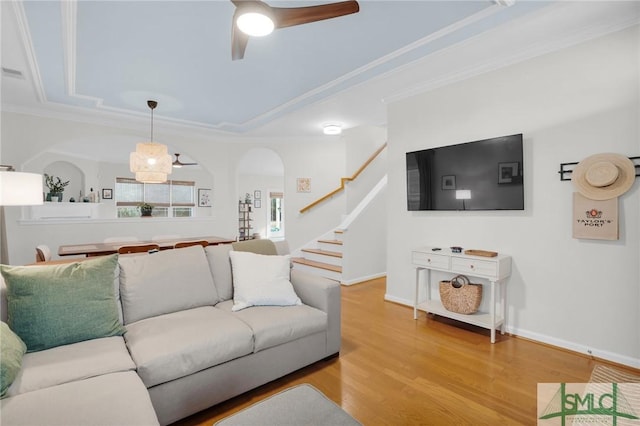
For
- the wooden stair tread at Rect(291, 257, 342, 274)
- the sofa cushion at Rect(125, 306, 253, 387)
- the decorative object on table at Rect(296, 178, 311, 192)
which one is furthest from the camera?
the decorative object on table at Rect(296, 178, 311, 192)

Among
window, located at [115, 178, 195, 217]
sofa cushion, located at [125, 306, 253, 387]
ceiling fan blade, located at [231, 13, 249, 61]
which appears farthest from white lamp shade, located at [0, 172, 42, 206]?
window, located at [115, 178, 195, 217]

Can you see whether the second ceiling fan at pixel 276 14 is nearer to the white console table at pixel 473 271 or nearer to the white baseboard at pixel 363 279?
the white console table at pixel 473 271

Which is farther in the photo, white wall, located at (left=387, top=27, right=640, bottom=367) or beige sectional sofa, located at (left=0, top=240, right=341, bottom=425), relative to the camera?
white wall, located at (left=387, top=27, right=640, bottom=367)

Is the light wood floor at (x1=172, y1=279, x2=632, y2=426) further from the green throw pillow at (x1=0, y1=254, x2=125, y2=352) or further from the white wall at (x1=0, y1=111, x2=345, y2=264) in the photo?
the white wall at (x1=0, y1=111, x2=345, y2=264)

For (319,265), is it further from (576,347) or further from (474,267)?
(576,347)

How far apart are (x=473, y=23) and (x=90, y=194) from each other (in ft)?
30.3

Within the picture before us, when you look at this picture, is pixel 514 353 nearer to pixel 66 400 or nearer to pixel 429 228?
pixel 429 228

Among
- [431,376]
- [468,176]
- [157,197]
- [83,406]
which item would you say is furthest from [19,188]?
[157,197]

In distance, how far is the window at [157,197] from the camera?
9164 mm

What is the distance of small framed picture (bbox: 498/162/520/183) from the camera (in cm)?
281

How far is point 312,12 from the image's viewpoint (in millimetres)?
1832

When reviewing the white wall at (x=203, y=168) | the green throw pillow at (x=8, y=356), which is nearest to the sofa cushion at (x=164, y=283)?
the green throw pillow at (x=8, y=356)

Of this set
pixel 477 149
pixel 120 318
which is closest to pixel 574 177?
pixel 477 149

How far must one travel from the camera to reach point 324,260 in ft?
17.4
